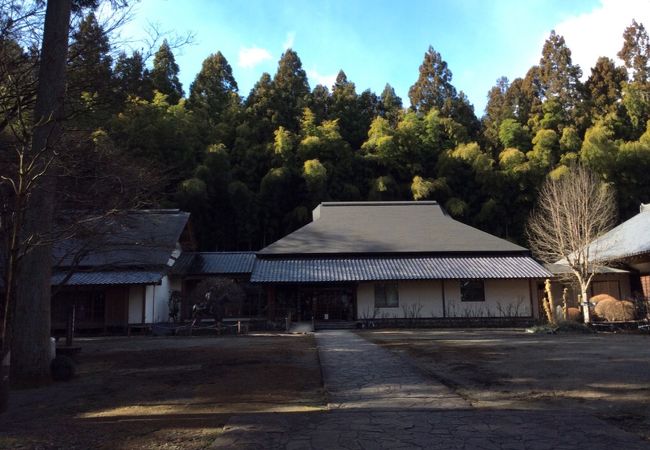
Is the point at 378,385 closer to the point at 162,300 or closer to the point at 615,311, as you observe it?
the point at 615,311

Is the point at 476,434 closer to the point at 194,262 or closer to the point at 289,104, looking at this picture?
the point at 194,262

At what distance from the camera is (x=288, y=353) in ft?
38.7

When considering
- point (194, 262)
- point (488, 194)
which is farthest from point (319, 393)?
point (488, 194)

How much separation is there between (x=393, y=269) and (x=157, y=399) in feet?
54.3

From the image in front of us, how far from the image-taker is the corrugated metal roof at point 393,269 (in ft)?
70.6

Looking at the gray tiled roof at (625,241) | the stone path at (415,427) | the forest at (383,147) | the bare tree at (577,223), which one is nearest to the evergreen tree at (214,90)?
the forest at (383,147)

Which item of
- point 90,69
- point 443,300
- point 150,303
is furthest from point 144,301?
point 90,69

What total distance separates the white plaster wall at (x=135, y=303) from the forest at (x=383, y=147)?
6.45 meters

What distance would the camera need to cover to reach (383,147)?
103 feet

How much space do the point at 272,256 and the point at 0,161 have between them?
15.6 m

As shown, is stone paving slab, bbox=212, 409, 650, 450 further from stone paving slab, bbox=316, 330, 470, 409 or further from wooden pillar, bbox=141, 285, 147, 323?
wooden pillar, bbox=141, 285, 147, 323

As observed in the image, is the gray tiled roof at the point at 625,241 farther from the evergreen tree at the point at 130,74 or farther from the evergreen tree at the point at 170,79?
the evergreen tree at the point at 170,79

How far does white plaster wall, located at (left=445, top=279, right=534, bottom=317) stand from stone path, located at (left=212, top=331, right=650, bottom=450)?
53.3ft

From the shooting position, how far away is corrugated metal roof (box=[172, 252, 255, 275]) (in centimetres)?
2440
